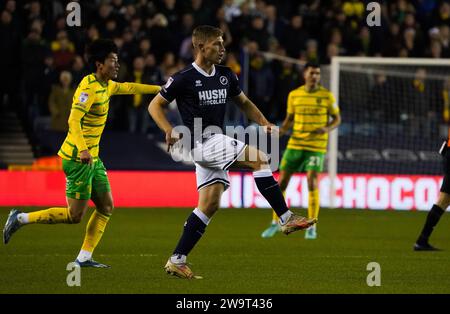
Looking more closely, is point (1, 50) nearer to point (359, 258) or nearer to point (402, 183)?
point (402, 183)

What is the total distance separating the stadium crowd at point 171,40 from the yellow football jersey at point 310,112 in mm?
5202

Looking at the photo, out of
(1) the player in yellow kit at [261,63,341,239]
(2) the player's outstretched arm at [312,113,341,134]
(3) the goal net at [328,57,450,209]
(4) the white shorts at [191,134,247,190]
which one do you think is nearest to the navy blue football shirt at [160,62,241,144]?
(4) the white shorts at [191,134,247,190]

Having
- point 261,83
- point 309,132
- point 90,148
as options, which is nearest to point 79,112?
point 90,148

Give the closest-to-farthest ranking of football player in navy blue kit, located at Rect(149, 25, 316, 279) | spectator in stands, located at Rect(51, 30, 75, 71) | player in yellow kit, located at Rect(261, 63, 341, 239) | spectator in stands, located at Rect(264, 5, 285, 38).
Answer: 1. football player in navy blue kit, located at Rect(149, 25, 316, 279)
2. player in yellow kit, located at Rect(261, 63, 341, 239)
3. spectator in stands, located at Rect(51, 30, 75, 71)
4. spectator in stands, located at Rect(264, 5, 285, 38)

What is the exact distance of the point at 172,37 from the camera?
21281 millimetres

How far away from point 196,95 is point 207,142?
42 cm

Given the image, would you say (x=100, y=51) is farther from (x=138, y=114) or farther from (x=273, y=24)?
(x=273, y=24)

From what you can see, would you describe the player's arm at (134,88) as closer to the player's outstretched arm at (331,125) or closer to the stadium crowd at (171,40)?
the player's outstretched arm at (331,125)

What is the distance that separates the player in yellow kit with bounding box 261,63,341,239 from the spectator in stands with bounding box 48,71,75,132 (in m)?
5.92

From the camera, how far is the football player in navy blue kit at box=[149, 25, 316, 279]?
369 inches

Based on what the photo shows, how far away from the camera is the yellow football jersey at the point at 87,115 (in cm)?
1011

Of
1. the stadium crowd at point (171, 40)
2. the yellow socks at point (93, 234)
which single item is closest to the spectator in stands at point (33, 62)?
the stadium crowd at point (171, 40)

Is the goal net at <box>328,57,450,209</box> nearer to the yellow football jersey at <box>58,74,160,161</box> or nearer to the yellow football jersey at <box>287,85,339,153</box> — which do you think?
the yellow football jersey at <box>287,85,339,153</box>

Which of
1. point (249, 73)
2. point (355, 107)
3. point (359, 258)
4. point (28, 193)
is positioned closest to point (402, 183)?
point (355, 107)
